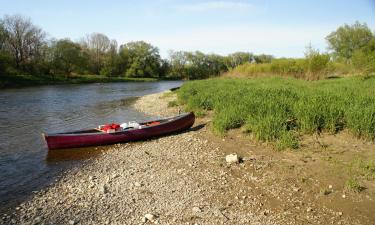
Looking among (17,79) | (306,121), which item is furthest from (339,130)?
(17,79)

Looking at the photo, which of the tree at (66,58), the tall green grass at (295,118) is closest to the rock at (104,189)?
the tall green grass at (295,118)

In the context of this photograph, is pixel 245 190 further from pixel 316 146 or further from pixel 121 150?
pixel 121 150

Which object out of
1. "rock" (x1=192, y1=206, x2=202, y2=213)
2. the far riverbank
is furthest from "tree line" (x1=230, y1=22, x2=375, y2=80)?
the far riverbank

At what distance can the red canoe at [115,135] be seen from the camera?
42.3 ft

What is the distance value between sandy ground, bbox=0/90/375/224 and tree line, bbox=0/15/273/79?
4473 cm

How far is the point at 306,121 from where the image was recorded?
11422mm

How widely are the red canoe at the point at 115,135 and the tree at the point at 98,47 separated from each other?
262 feet

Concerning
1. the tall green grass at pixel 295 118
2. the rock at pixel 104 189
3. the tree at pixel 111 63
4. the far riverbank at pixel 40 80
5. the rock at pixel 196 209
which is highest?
the tree at pixel 111 63

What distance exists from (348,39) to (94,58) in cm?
6547

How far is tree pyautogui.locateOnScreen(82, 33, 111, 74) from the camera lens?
301ft

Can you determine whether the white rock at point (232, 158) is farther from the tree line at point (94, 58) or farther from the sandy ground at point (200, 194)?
the tree line at point (94, 58)

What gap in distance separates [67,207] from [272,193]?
4.94 metres

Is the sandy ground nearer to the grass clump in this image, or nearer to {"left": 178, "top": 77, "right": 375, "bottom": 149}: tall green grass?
the grass clump

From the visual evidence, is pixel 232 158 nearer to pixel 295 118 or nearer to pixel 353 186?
pixel 353 186
